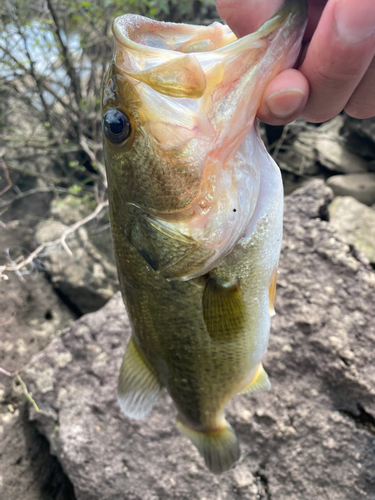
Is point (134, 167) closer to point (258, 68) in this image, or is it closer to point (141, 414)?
point (258, 68)

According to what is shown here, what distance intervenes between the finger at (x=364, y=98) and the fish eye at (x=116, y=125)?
636mm

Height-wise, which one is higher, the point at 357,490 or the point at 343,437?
the point at 343,437

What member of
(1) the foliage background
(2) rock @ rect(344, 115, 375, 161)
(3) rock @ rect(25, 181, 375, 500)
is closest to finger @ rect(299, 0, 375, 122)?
(3) rock @ rect(25, 181, 375, 500)

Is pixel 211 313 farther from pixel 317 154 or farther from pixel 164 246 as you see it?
pixel 317 154

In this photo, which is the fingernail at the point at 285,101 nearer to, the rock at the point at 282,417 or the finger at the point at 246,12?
the finger at the point at 246,12

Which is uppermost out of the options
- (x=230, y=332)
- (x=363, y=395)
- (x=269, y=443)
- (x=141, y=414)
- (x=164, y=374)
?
(x=230, y=332)

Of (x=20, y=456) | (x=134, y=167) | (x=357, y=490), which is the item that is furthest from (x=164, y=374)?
(x=20, y=456)

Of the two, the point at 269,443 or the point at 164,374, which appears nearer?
the point at 164,374

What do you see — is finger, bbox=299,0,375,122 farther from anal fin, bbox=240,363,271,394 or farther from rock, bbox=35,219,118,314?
rock, bbox=35,219,118,314

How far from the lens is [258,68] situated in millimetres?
762

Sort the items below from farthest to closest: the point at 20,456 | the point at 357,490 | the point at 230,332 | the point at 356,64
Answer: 1. the point at 20,456
2. the point at 357,490
3. the point at 230,332
4. the point at 356,64

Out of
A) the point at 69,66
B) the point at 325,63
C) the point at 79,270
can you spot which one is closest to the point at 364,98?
the point at 325,63

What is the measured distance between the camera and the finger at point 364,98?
848 millimetres

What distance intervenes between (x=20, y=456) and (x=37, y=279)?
4.45ft
